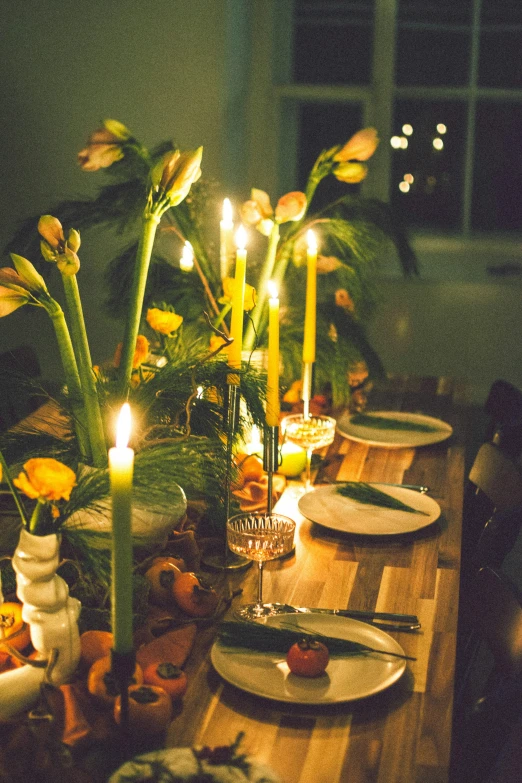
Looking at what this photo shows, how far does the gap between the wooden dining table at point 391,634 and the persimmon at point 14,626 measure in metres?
0.21

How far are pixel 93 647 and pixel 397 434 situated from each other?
1213 millimetres

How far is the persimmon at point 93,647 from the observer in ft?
3.70

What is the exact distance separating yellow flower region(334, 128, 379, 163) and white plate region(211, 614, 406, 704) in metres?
1.14

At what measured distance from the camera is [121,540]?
88cm

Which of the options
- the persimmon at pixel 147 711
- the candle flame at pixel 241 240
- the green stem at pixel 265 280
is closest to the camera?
the persimmon at pixel 147 711

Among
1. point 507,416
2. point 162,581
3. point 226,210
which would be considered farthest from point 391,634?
point 507,416

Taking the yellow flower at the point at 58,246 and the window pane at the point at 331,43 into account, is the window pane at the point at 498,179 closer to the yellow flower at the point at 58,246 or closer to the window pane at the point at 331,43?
the window pane at the point at 331,43

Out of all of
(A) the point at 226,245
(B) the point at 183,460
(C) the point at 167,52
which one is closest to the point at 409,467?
(A) the point at 226,245

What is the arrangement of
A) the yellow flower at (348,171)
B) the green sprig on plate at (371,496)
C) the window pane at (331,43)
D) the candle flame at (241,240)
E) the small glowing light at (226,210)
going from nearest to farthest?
the candle flame at (241,240), the green sprig on plate at (371,496), the small glowing light at (226,210), the yellow flower at (348,171), the window pane at (331,43)

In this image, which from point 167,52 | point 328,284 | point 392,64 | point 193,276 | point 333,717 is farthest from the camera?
point 392,64

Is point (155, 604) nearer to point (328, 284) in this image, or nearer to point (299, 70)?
point (328, 284)

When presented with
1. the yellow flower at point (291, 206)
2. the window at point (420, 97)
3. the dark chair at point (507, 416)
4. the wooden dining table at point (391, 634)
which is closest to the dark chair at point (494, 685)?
the wooden dining table at point (391, 634)

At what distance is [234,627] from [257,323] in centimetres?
85

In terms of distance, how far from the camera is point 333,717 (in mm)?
1069
